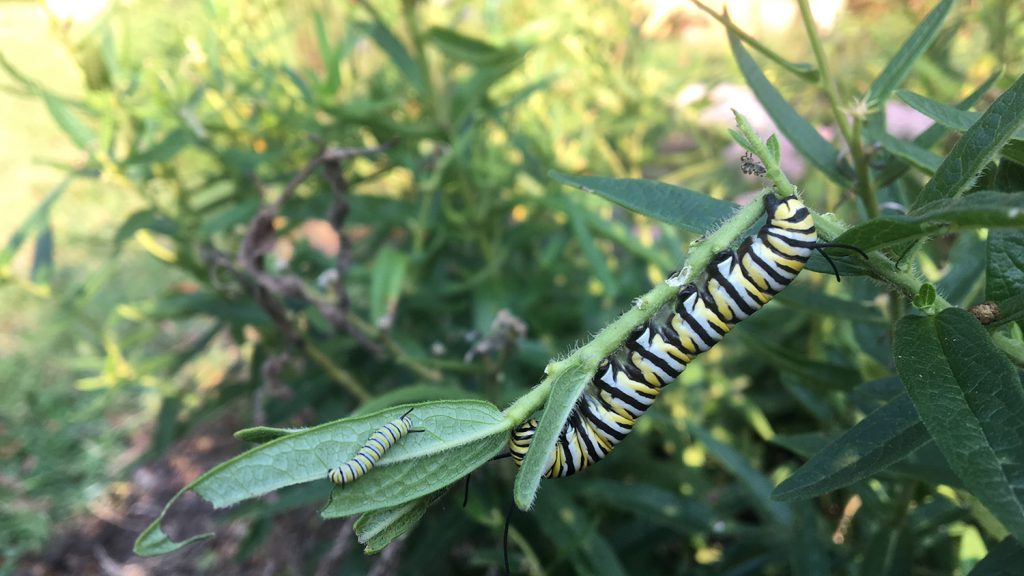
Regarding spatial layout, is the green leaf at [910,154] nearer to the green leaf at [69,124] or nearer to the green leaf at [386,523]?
the green leaf at [386,523]

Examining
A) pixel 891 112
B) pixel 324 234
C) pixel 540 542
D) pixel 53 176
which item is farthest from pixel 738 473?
pixel 53 176

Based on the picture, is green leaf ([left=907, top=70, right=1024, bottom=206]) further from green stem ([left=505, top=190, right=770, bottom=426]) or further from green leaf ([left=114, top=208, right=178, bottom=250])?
green leaf ([left=114, top=208, right=178, bottom=250])

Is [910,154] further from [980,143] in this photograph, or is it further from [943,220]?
[943,220]

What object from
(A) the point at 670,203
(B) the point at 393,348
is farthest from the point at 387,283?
(A) the point at 670,203

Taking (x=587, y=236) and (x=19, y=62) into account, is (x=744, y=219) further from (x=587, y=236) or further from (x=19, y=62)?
(x=19, y=62)

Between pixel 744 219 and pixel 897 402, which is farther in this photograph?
pixel 897 402

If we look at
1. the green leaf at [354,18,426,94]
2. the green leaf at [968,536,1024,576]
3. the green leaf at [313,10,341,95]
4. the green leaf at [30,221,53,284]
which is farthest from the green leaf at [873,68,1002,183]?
the green leaf at [30,221,53,284]
